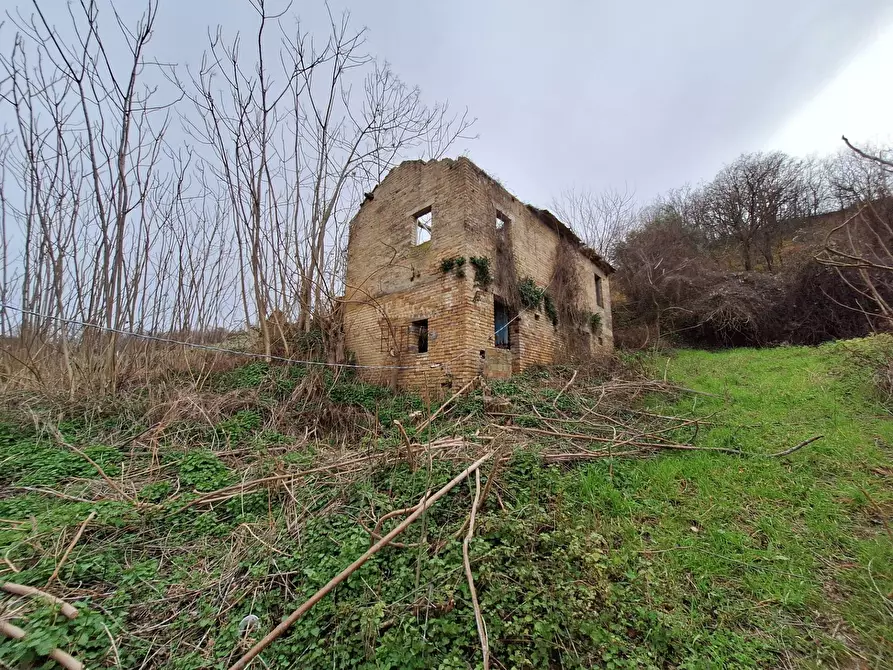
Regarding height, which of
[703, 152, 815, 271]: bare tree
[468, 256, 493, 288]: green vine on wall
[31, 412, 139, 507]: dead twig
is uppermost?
[703, 152, 815, 271]: bare tree

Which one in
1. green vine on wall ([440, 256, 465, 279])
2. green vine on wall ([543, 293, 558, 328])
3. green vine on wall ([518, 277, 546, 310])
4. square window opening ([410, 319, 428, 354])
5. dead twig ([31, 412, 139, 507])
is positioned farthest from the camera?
green vine on wall ([543, 293, 558, 328])

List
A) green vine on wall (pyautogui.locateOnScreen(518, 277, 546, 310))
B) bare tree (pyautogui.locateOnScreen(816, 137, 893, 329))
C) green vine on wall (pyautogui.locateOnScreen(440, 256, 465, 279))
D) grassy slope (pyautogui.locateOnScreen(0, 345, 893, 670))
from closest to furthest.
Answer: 1. bare tree (pyautogui.locateOnScreen(816, 137, 893, 329))
2. grassy slope (pyautogui.locateOnScreen(0, 345, 893, 670))
3. green vine on wall (pyautogui.locateOnScreen(440, 256, 465, 279))
4. green vine on wall (pyautogui.locateOnScreen(518, 277, 546, 310))

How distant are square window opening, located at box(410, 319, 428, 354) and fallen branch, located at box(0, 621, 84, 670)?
668cm

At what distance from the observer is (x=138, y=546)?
305cm

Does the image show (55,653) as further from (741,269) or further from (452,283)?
(741,269)

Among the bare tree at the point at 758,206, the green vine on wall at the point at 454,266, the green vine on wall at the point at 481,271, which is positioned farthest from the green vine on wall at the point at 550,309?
the bare tree at the point at 758,206

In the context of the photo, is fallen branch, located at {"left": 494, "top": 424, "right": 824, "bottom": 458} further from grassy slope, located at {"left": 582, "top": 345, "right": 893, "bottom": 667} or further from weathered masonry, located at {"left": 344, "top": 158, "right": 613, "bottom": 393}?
weathered masonry, located at {"left": 344, "top": 158, "right": 613, "bottom": 393}

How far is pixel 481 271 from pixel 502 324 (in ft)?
5.01

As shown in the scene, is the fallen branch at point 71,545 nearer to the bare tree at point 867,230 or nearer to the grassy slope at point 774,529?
the grassy slope at point 774,529

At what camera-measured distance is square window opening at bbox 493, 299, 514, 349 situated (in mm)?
8719

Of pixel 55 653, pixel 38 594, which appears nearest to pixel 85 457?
pixel 38 594

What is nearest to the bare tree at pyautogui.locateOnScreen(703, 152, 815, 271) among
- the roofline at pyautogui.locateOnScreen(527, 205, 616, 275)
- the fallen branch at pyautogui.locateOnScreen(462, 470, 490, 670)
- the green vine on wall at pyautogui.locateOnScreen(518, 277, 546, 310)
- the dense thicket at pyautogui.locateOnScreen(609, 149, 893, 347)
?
the dense thicket at pyautogui.locateOnScreen(609, 149, 893, 347)

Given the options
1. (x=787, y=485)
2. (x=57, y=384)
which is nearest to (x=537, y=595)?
(x=787, y=485)

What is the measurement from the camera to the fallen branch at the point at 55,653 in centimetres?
199
